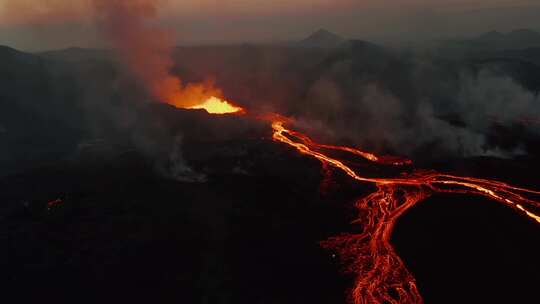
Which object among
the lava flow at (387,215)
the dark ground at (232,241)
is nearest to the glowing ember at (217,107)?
the lava flow at (387,215)

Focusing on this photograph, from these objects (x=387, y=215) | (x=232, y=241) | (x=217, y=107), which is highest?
(x=217, y=107)

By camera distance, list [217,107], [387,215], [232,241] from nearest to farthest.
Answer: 1. [232,241]
2. [387,215]
3. [217,107]

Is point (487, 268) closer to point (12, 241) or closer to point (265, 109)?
point (12, 241)

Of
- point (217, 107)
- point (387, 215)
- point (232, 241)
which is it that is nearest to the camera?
point (232, 241)

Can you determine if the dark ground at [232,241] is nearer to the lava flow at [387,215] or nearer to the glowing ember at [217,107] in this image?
the lava flow at [387,215]

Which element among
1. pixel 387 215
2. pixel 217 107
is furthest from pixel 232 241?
pixel 217 107

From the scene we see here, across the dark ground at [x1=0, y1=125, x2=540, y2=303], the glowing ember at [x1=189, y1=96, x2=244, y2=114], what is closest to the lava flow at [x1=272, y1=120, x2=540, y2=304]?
the dark ground at [x1=0, y1=125, x2=540, y2=303]

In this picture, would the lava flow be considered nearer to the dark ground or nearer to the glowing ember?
the dark ground

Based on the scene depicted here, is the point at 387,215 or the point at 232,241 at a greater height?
the point at 387,215

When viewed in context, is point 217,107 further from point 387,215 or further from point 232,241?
point 387,215

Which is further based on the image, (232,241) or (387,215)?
(387,215)
